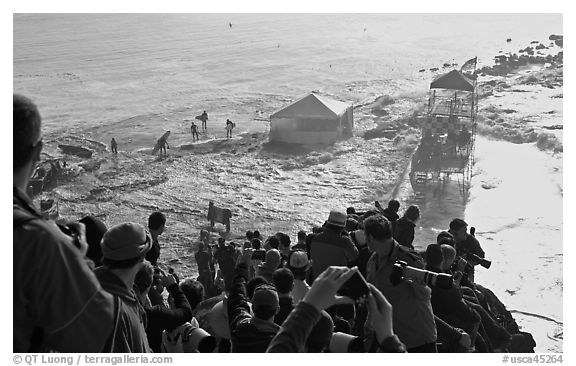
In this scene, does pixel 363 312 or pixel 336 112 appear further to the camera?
pixel 336 112

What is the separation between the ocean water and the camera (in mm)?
13875

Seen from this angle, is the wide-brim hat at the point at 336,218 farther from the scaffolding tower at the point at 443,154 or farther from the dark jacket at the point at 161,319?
the scaffolding tower at the point at 443,154

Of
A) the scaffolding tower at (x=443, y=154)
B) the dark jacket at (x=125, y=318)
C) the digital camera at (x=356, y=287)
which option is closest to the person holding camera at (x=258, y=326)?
the dark jacket at (x=125, y=318)

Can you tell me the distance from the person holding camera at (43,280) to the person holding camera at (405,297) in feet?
6.38

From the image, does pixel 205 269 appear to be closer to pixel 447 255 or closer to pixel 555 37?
pixel 447 255

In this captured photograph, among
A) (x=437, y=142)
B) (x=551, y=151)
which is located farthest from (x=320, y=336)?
(x=551, y=151)

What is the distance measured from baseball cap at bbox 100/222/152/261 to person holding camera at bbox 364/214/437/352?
1.40 metres

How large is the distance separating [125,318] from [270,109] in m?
23.7

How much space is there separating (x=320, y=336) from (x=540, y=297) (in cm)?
780

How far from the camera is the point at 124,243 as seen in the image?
9.27 ft

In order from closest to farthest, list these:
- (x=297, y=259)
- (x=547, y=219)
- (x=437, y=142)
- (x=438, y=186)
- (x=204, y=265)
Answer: (x=297, y=259) < (x=204, y=265) < (x=547, y=219) < (x=438, y=186) < (x=437, y=142)

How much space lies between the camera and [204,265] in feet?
A: 32.4

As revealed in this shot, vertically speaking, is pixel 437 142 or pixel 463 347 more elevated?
A: pixel 463 347

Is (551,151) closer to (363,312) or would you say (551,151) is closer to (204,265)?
(204,265)
